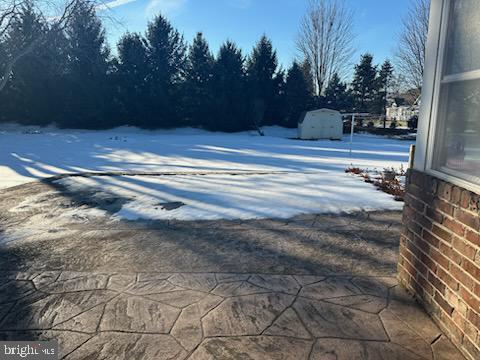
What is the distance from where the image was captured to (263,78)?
87.5 feet

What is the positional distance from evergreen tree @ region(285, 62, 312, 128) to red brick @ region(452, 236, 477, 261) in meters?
25.6

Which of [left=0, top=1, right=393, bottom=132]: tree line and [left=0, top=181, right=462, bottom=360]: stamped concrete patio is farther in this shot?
[left=0, top=1, right=393, bottom=132]: tree line

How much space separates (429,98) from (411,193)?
66cm

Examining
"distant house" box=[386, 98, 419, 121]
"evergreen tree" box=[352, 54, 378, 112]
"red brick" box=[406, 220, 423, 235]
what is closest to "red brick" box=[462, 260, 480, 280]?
"red brick" box=[406, 220, 423, 235]

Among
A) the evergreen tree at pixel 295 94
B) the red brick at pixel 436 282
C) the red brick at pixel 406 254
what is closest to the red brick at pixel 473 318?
the red brick at pixel 436 282

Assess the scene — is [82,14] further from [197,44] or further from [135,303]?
[135,303]

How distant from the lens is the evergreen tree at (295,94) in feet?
87.4

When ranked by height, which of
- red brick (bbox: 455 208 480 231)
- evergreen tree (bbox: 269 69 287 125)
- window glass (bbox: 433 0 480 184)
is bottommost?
red brick (bbox: 455 208 480 231)

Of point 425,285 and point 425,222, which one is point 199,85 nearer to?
point 425,222

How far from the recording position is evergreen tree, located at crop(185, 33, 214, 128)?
24938mm

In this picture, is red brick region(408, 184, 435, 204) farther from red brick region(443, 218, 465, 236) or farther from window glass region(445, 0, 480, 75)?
window glass region(445, 0, 480, 75)

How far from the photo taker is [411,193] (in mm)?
2295

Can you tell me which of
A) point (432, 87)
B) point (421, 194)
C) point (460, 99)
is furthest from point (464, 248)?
point (432, 87)

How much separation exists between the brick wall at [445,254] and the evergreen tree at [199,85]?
77.2 ft
